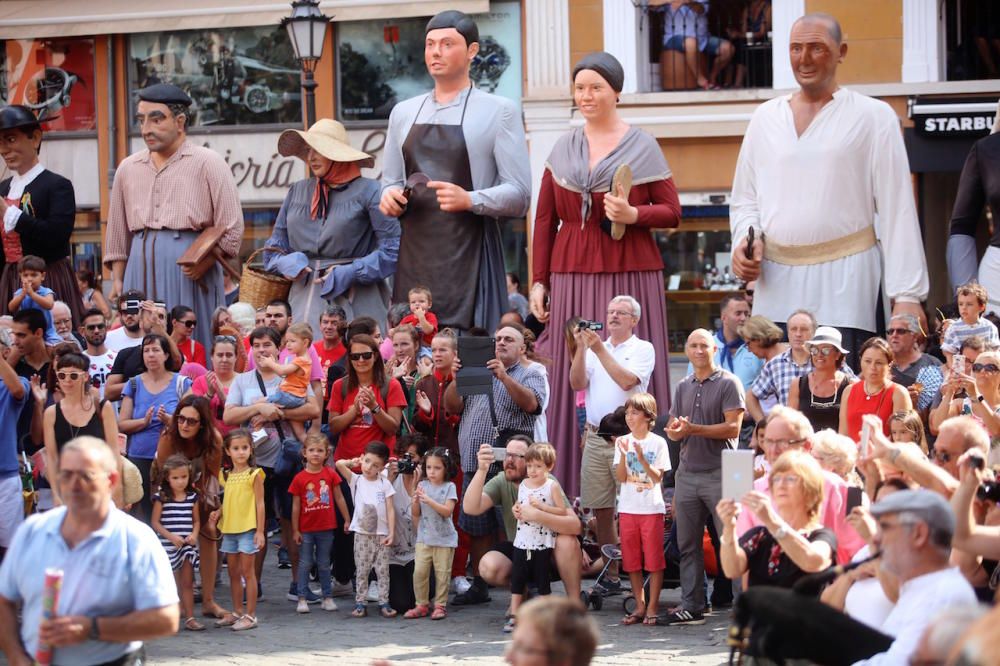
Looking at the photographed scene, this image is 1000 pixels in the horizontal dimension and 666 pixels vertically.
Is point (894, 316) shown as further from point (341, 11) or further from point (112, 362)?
point (341, 11)

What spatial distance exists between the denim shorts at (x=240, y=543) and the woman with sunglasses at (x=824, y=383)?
115 inches

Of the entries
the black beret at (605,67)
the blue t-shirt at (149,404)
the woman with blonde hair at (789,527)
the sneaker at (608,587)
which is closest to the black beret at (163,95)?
the blue t-shirt at (149,404)

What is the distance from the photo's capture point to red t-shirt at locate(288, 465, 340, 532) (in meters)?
9.38

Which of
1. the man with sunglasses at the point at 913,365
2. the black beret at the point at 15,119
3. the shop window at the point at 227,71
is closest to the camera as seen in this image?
the man with sunglasses at the point at 913,365

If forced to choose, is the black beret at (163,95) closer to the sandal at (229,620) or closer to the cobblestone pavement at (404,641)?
the cobblestone pavement at (404,641)

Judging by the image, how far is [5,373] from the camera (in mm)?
8672

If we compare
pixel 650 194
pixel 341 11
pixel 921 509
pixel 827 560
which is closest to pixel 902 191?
pixel 650 194

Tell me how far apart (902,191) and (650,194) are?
1662 millimetres

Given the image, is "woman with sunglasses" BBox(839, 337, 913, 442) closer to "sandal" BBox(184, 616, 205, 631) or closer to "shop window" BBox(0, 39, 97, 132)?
"sandal" BBox(184, 616, 205, 631)

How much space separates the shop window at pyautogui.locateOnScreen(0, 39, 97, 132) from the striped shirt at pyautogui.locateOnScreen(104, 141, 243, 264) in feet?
35.4

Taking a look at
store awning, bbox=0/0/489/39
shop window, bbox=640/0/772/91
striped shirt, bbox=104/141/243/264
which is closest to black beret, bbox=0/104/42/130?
striped shirt, bbox=104/141/243/264

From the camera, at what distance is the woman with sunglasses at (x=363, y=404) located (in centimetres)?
970

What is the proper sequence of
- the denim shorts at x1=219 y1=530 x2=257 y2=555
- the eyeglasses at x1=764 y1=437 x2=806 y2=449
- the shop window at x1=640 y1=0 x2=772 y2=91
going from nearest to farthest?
the eyeglasses at x1=764 y1=437 x2=806 y2=449, the denim shorts at x1=219 y1=530 x2=257 y2=555, the shop window at x1=640 y1=0 x2=772 y2=91

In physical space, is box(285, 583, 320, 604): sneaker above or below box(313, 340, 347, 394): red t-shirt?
below
